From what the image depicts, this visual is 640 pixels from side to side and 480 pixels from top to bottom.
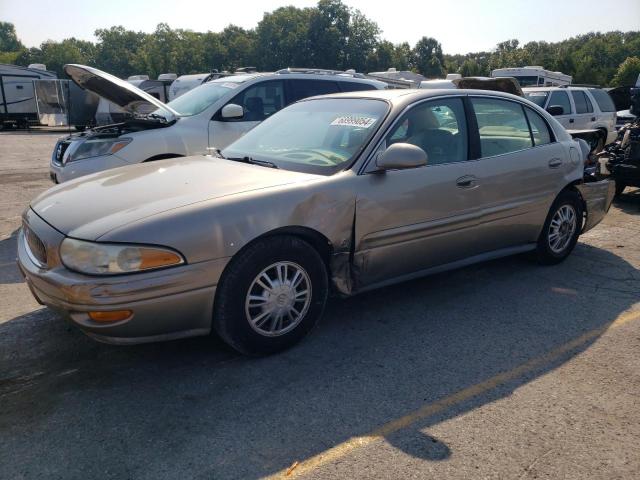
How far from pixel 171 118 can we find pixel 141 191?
3.62 metres

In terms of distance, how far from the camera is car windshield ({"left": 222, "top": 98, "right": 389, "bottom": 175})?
3867 millimetres

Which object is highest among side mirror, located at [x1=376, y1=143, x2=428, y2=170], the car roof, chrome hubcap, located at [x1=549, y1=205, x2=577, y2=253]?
the car roof

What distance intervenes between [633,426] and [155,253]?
2.61 m

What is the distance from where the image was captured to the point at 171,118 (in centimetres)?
678

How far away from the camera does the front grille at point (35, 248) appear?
315cm

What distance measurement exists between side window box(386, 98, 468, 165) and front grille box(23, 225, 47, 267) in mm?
2399

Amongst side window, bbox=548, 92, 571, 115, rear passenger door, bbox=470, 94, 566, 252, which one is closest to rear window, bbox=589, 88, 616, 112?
side window, bbox=548, 92, 571, 115

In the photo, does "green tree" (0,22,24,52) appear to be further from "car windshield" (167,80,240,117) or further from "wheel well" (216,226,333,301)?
"wheel well" (216,226,333,301)

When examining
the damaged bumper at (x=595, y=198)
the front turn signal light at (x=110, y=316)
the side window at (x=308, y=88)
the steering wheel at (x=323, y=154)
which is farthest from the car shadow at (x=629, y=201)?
the front turn signal light at (x=110, y=316)

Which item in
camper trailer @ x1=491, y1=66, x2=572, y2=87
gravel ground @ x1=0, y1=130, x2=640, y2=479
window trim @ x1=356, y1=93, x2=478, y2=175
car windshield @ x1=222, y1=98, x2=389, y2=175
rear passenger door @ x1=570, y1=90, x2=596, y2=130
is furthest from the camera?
camper trailer @ x1=491, y1=66, x2=572, y2=87

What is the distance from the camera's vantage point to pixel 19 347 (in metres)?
3.53

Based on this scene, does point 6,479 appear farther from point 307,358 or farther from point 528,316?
point 528,316

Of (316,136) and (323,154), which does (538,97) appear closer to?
(316,136)

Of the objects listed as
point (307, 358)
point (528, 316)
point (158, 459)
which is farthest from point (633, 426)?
point (158, 459)
